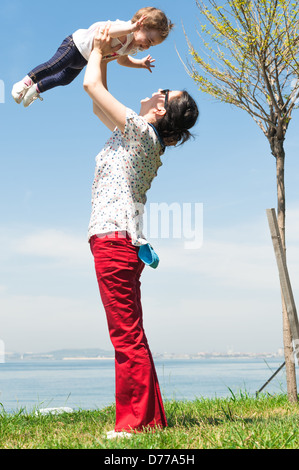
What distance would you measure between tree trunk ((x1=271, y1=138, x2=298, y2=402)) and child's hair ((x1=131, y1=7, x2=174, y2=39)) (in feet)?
10.2

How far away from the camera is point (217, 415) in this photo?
420 cm

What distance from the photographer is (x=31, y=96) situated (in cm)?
398

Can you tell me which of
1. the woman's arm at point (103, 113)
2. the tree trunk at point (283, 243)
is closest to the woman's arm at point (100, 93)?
the woman's arm at point (103, 113)

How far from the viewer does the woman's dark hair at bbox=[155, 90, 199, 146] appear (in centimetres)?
319

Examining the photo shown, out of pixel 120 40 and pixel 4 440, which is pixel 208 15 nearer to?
pixel 120 40

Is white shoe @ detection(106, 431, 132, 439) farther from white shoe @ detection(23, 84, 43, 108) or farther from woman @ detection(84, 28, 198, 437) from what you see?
white shoe @ detection(23, 84, 43, 108)

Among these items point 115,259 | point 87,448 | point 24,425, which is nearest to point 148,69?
point 115,259

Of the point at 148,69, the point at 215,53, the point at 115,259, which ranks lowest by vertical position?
the point at 115,259

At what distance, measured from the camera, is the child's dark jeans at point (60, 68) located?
385 cm

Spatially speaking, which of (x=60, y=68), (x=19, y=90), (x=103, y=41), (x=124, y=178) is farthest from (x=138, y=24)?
(x=19, y=90)

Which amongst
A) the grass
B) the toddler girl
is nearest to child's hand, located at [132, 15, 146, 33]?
the toddler girl

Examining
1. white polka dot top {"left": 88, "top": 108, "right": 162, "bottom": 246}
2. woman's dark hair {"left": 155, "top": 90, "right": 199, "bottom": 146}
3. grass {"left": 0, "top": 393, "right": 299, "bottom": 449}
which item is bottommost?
grass {"left": 0, "top": 393, "right": 299, "bottom": 449}
